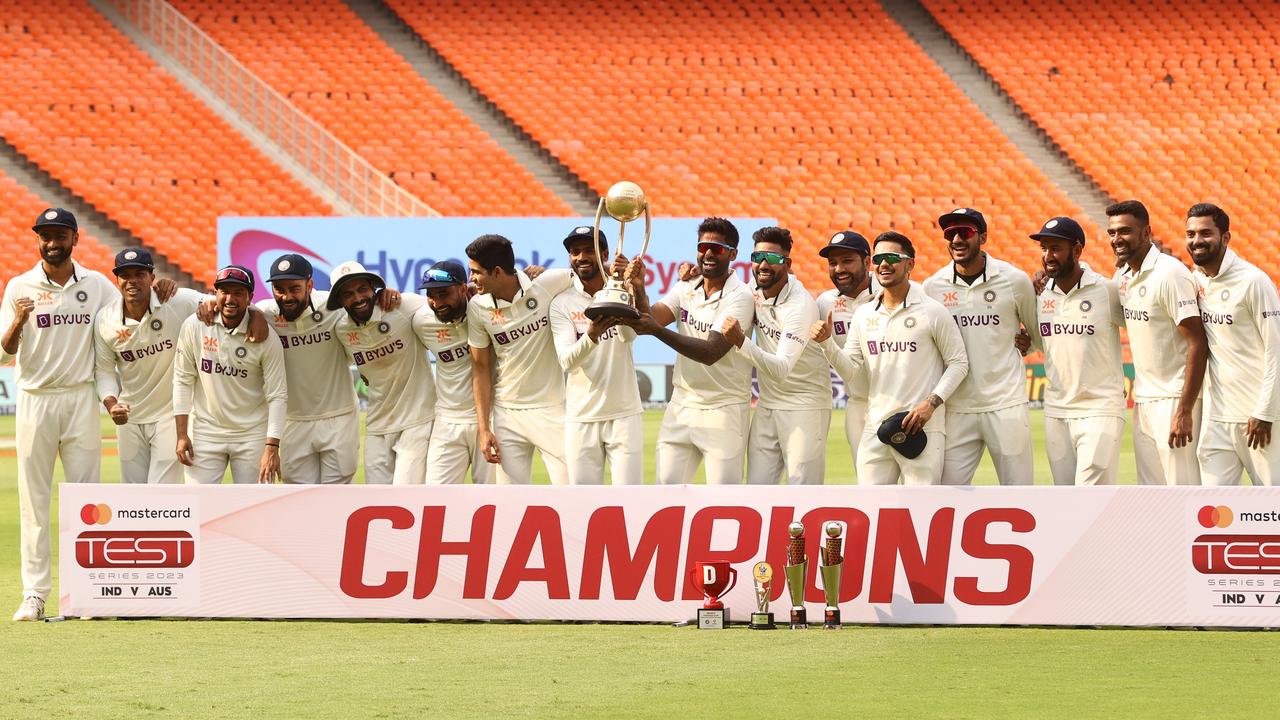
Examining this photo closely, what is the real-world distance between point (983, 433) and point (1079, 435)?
516mm

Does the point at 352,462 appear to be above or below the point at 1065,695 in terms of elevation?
above

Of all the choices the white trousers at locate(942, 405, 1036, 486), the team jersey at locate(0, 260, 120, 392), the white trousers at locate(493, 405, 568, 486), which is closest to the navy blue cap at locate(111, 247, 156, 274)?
the team jersey at locate(0, 260, 120, 392)

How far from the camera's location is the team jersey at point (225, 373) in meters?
8.43

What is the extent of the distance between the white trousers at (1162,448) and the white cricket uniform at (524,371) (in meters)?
3.20

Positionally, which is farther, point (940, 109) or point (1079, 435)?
point (940, 109)

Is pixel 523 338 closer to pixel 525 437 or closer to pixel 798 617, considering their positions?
pixel 525 437

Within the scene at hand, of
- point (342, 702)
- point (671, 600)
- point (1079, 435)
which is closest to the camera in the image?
point (342, 702)

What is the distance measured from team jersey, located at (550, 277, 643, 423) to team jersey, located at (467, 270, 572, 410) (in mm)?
154

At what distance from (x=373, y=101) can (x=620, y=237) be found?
21795 mm

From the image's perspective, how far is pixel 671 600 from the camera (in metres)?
7.79

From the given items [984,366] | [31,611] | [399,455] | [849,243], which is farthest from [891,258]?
[31,611]

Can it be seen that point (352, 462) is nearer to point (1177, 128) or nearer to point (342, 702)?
point (342, 702)

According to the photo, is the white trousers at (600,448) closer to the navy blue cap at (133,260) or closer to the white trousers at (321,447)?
the white trousers at (321,447)

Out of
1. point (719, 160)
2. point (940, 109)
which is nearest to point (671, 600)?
point (719, 160)
